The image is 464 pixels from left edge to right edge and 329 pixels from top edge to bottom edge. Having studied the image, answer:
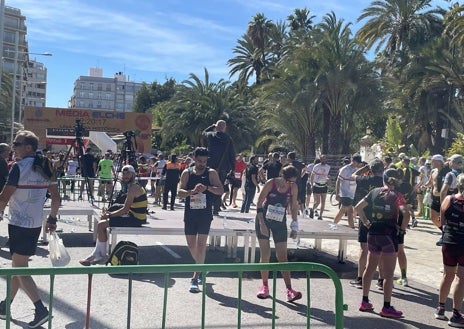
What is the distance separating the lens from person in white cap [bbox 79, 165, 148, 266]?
8141 millimetres

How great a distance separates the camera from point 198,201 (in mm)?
7004

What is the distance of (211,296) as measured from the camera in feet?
22.6

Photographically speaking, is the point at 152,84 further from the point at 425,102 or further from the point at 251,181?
the point at 251,181

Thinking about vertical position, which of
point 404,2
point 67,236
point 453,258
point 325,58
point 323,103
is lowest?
point 67,236

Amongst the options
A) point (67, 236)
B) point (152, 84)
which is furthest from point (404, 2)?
point (152, 84)

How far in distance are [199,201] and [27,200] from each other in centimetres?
230

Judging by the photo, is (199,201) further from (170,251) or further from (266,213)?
(170,251)

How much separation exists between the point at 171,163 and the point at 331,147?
1594 centimetres

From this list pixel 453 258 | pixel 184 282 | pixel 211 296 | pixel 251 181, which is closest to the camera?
pixel 453 258

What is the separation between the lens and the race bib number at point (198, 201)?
7.00 m

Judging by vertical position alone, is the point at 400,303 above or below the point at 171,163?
below

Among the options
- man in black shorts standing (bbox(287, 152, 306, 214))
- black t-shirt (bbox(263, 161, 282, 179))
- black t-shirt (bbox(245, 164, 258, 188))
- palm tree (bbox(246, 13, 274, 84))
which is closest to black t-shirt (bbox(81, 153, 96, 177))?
black t-shirt (bbox(245, 164, 258, 188))

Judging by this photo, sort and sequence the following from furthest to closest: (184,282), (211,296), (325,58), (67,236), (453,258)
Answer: (325,58) < (67,236) < (184,282) < (211,296) < (453,258)

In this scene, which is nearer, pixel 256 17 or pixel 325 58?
pixel 325 58
